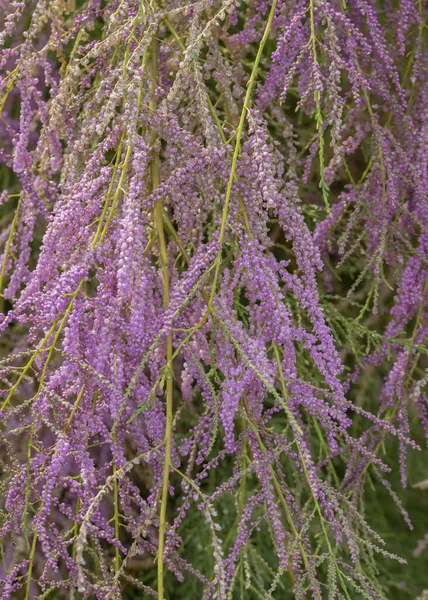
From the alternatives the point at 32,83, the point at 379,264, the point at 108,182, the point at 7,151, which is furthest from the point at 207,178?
the point at 7,151

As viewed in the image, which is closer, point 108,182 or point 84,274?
point 84,274

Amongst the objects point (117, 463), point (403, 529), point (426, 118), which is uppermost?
point (426, 118)

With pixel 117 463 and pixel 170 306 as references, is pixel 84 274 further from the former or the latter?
pixel 117 463

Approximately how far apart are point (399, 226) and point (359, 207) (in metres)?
0.20

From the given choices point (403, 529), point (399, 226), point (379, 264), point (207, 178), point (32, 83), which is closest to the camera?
point (207, 178)

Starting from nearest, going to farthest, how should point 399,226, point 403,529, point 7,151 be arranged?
point 399,226 → point 7,151 → point 403,529

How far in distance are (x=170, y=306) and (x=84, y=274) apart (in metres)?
0.13

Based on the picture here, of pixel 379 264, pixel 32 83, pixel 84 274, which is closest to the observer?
pixel 84 274

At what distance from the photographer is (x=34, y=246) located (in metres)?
2.51

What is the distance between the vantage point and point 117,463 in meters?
1.10

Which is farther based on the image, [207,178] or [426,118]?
→ [426,118]

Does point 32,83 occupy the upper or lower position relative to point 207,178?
upper

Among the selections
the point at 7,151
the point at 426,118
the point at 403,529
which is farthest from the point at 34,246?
the point at 403,529

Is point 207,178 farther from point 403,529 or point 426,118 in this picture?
point 403,529
